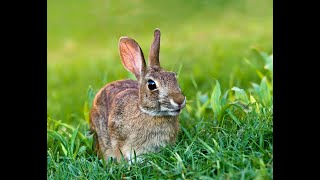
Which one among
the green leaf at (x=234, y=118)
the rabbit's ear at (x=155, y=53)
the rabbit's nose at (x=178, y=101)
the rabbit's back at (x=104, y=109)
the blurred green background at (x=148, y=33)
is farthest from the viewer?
the blurred green background at (x=148, y=33)

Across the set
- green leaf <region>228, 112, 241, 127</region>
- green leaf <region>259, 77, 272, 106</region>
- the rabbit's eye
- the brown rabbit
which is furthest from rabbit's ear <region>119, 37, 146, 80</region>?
green leaf <region>259, 77, 272, 106</region>

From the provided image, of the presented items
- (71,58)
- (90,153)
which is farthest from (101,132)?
(71,58)

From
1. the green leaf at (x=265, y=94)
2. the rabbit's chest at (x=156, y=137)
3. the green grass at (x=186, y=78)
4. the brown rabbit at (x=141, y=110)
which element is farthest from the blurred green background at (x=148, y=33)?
the rabbit's chest at (x=156, y=137)

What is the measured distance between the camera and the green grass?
16.2ft

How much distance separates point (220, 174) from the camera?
4.42 m

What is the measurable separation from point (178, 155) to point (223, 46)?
5.28 metres

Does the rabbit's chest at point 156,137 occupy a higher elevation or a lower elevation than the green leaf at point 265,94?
lower

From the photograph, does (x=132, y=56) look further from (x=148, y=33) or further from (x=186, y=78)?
(x=148, y=33)

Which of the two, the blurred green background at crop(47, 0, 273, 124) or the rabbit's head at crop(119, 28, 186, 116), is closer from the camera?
the rabbit's head at crop(119, 28, 186, 116)

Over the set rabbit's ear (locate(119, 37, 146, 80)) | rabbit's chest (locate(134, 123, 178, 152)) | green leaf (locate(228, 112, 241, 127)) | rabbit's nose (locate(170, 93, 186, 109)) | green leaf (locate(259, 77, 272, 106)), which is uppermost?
rabbit's ear (locate(119, 37, 146, 80))

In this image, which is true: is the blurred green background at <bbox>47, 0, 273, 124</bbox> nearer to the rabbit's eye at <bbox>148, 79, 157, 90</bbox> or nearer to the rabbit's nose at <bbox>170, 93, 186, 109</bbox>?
the rabbit's eye at <bbox>148, 79, 157, 90</bbox>

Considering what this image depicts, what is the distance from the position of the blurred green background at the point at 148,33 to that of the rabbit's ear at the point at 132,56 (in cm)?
316

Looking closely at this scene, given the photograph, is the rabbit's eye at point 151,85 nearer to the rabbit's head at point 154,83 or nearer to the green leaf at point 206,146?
the rabbit's head at point 154,83

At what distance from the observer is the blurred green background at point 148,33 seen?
31.3 feet
